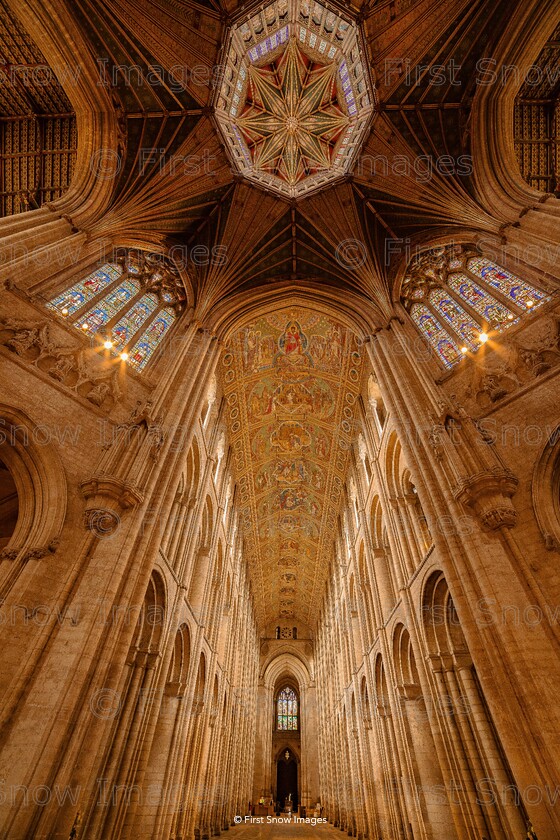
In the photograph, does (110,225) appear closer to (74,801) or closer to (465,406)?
(465,406)

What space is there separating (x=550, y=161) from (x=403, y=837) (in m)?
19.6

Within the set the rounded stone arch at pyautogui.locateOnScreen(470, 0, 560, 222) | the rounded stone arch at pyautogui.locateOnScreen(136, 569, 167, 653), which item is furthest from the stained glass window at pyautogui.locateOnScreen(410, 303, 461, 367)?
the rounded stone arch at pyautogui.locateOnScreen(136, 569, 167, 653)

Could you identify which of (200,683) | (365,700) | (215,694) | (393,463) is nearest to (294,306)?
(393,463)

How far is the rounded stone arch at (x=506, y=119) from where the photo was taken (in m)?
11.0

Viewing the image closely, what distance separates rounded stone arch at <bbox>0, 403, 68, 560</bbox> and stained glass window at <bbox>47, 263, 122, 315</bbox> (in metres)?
3.51

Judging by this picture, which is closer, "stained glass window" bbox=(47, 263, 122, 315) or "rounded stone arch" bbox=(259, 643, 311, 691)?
"stained glass window" bbox=(47, 263, 122, 315)

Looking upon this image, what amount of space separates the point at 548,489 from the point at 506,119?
11.6m

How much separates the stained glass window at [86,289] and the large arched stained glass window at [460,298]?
1012cm

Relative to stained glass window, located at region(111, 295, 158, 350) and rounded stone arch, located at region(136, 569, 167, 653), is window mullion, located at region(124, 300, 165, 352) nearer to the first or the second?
stained glass window, located at region(111, 295, 158, 350)

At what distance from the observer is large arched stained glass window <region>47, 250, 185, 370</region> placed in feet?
36.0

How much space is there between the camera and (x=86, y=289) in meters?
11.6

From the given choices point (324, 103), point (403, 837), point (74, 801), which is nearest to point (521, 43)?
point (324, 103)

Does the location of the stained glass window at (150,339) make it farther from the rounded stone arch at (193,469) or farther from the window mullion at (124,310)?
the rounded stone arch at (193,469)

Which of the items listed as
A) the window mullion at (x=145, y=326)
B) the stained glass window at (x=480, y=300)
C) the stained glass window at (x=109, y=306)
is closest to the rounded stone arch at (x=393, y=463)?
the stained glass window at (x=480, y=300)
